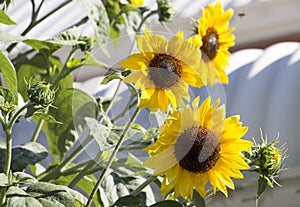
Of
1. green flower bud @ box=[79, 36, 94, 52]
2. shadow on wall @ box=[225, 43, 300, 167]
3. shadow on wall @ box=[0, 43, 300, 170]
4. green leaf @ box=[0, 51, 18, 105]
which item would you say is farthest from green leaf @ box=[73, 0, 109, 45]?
shadow on wall @ box=[225, 43, 300, 167]

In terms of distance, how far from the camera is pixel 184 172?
46cm

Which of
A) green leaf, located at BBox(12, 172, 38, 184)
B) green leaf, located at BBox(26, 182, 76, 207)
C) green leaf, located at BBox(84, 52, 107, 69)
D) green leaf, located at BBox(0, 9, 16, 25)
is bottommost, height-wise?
green leaf, located at BBox(26, 182, 76, 207)

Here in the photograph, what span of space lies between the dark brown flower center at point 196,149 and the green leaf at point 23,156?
14 centimetres

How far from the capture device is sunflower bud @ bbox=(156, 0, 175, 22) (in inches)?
27.9

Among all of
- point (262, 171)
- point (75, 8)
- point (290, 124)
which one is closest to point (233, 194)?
point (290, 124)

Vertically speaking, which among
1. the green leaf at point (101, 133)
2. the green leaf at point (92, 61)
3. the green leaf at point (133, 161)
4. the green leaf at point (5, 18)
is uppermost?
the green leaf at point (5, 18)

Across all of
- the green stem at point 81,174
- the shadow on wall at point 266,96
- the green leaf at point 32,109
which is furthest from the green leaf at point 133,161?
the shadow on wall at point 266,96

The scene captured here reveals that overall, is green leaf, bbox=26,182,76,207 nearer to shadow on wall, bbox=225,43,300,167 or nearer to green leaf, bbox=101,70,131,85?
green leaf, bbox=101,70,131,85

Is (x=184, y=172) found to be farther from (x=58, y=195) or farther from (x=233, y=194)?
(x=233, y=194)

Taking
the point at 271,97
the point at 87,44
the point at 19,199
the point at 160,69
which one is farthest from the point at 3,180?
the point at 271,97

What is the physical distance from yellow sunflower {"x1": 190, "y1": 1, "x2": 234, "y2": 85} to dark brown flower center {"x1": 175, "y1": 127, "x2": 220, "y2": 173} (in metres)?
0.12

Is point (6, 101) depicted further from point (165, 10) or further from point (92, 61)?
point (165, 10)

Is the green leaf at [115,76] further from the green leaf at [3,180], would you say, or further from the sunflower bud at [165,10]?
the sunflower bud at [165,10]

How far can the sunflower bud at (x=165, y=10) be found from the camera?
708mm
